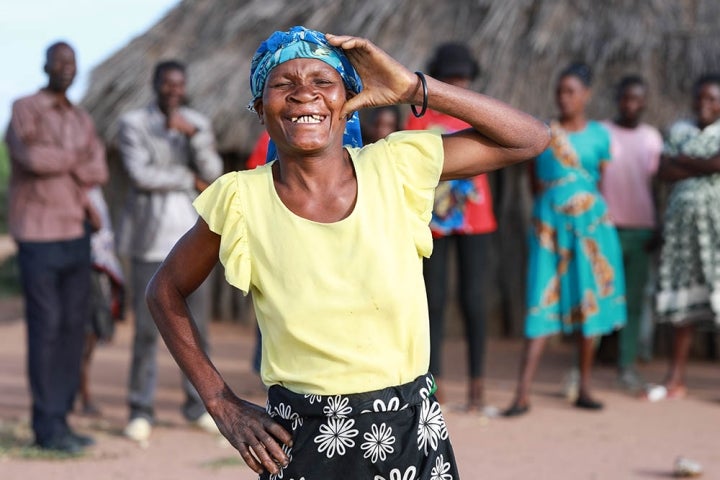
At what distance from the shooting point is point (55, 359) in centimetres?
555

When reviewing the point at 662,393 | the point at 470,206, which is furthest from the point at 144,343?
the point at 662,393

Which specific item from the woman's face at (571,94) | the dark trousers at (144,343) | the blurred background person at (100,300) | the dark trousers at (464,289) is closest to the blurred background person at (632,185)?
the woman's face at (571,94)

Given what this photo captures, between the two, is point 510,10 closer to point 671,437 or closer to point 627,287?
point 627,287

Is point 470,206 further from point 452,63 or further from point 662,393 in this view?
point 662,393

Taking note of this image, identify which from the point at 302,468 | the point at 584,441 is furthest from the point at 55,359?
the point at 302,468

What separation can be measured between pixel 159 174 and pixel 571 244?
7.71ft

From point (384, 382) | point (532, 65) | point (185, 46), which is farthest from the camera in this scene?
point (185, 46)

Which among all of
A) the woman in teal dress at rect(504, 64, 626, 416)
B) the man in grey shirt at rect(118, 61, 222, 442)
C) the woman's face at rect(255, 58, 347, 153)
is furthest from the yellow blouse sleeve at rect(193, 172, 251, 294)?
the woman in teal dress at rect(504, 64, 626, 416)

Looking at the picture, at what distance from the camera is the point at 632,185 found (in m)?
6.89

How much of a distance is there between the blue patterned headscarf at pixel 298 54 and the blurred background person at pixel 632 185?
4663mm

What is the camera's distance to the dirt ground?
16.8 feet

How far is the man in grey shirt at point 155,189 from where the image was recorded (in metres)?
5.73

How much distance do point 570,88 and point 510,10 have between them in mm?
2636

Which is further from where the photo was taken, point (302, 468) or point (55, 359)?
point (55, 359)
